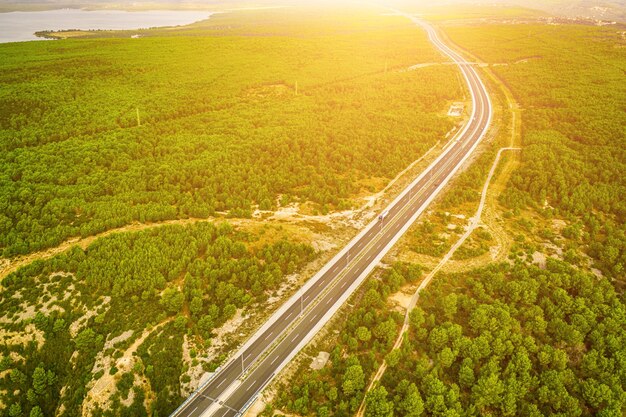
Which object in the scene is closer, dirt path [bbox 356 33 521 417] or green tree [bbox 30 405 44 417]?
green tree [bbox 30 405 44 417]

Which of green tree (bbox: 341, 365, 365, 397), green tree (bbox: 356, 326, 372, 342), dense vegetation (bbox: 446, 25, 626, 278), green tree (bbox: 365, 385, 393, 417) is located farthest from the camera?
dense vegetation (bbox: 446, 25, 626, 278)

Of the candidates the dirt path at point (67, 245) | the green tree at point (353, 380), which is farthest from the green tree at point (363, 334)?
the dirt path at point (67, 245)

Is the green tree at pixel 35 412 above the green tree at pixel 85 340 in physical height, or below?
below

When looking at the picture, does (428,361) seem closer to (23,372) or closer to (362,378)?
(362,378)

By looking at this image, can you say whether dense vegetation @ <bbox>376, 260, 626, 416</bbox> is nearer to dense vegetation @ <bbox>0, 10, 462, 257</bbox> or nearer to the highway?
the highway

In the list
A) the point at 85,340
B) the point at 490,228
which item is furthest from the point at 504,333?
the point at 85,340

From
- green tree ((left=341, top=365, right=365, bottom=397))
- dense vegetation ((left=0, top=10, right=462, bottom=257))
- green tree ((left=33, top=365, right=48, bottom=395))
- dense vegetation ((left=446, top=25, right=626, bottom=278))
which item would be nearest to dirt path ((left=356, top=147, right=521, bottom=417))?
green tree ((left=341, top=365, right=365, bottom=397))

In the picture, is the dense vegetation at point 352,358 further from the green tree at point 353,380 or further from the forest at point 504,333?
the forest at point 504,333

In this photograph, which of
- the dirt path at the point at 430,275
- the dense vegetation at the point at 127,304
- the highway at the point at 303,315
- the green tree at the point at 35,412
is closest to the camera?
the green tree at the point at 35,412
